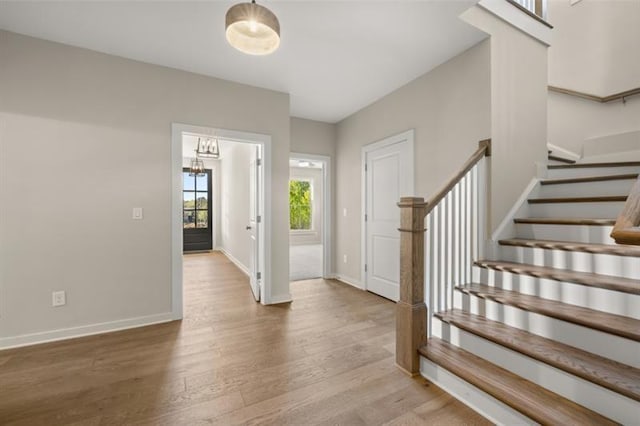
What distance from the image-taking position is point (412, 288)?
72.1 inches

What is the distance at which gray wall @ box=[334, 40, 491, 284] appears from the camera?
241 centimetres

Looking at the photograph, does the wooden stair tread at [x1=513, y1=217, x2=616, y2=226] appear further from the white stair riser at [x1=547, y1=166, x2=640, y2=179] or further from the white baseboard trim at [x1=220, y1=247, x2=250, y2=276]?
the white baseboard trim at [x1=220, y1=247, x2=250, y2=276]

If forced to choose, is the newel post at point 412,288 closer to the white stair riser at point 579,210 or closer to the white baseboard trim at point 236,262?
the white stair riser at point 579,210

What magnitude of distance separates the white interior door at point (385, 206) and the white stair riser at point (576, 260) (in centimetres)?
124

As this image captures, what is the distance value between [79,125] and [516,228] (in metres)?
4.19

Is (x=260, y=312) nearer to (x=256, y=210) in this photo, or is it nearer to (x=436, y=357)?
(x=256, y=210)

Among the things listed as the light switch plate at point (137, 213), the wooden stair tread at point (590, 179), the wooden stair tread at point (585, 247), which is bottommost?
the wooden stair tread at point (585, 247)

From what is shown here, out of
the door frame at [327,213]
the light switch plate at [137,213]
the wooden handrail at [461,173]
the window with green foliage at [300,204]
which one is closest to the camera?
the wooden handrail at [461,173]

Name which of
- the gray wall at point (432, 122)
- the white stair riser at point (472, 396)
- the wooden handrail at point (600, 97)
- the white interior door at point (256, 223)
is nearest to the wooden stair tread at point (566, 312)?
the white stair riser at point (472, 396)

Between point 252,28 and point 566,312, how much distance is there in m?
2.50

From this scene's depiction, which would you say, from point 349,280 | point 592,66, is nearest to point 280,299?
point 349,280

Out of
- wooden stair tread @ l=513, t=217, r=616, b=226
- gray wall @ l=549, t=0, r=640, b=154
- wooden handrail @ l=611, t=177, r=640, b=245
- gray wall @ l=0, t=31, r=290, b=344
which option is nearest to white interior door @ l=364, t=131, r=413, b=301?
wooden stair tread @ l=513, t=217, r=616, b=226

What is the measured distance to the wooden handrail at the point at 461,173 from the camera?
193 cm

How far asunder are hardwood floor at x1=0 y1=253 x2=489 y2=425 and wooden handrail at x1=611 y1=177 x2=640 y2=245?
1.24 meters
